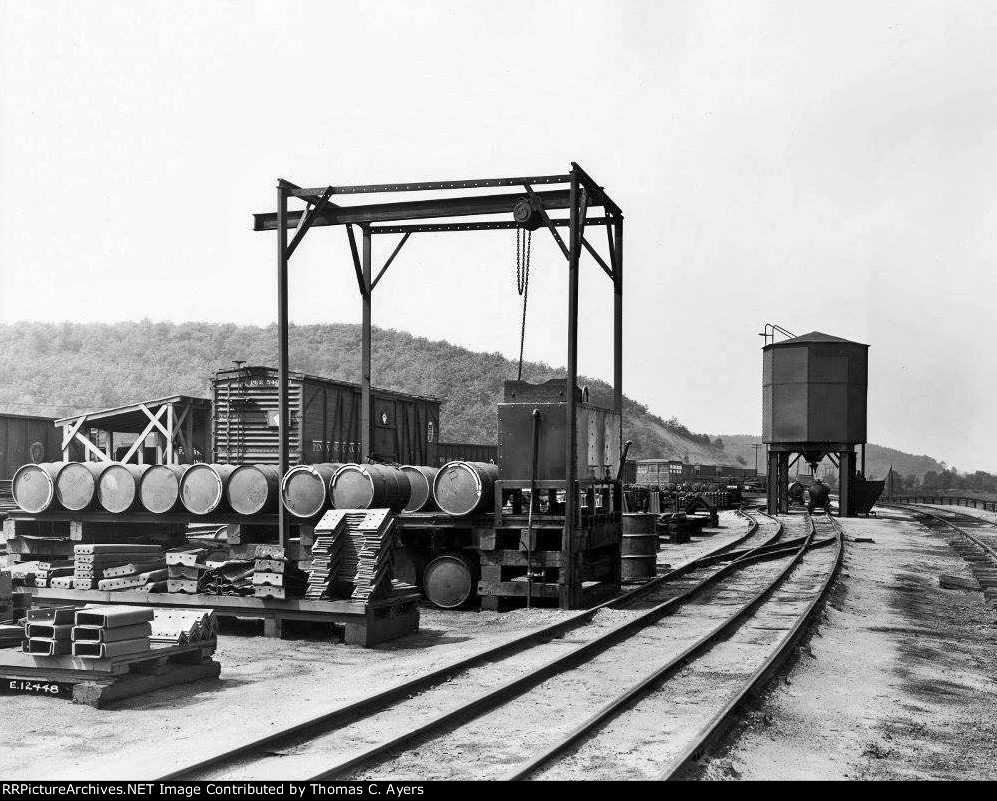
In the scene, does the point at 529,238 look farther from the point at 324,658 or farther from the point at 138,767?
the point at 138,767

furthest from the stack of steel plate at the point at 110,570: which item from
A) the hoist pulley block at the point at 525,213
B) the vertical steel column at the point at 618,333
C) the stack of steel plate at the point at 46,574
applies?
the vertical steel column at the point at 618,333

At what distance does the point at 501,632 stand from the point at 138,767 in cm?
591

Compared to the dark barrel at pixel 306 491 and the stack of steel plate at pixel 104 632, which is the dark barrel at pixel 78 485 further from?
the stack of steel plate at pixel 104 632

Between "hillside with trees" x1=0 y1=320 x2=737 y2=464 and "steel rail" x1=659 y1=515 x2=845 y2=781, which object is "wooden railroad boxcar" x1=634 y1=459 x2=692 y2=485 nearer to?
"hillside with trees" x1=0 y1=320 x2=737 y2=464

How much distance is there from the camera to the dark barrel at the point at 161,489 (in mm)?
12758

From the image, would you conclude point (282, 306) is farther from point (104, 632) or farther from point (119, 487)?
point (104, 632)

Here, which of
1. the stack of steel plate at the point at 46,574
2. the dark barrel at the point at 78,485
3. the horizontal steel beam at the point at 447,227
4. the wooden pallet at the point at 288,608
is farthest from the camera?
the horizontal steel beam at the point at 447,227

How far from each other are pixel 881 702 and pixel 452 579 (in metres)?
6.27

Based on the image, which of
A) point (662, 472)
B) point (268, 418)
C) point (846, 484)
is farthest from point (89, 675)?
point (662, 472)

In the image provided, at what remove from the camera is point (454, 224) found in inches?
591

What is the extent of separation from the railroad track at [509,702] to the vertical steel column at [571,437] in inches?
23.2

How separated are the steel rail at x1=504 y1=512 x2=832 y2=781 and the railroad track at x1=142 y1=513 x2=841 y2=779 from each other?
12 mm

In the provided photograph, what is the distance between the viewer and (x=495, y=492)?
40.8 ft

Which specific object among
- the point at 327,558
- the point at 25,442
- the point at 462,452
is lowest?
the point at 327,558
